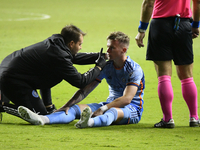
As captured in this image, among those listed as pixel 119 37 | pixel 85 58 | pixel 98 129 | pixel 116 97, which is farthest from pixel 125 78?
pixel 98 129

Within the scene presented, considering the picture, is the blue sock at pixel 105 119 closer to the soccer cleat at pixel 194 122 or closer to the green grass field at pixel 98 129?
the green grass field at pixel 98 129

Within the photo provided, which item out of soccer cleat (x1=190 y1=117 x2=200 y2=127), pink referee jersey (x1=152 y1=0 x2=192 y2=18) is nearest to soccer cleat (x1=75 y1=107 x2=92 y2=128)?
soccer cleat (x1=190 y1=117 x2=200 y2=127)

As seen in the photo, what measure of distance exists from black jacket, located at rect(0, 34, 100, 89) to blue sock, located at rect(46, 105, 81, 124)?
260 mm

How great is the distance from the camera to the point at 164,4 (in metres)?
3.61

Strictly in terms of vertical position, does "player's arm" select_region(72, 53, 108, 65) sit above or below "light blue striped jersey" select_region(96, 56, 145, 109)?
above

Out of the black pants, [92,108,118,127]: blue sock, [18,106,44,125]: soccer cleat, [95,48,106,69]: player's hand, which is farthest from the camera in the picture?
[95,48,106,69]: player's hand

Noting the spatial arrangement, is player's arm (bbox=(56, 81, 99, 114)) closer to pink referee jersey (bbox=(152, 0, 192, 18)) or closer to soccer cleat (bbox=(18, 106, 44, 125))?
soccer cleat (bbox=(18, 106, 44, 125))

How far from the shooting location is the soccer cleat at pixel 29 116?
3.38 m

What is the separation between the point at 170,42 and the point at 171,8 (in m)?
0.31

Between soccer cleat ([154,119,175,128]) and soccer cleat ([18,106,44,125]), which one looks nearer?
soccer cleat ([18,106,44,125])

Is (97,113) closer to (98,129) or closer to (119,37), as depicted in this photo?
(98,129)

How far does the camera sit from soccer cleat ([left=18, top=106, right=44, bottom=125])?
338cm

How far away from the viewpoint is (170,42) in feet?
11.9

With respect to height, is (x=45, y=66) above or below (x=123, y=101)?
above
